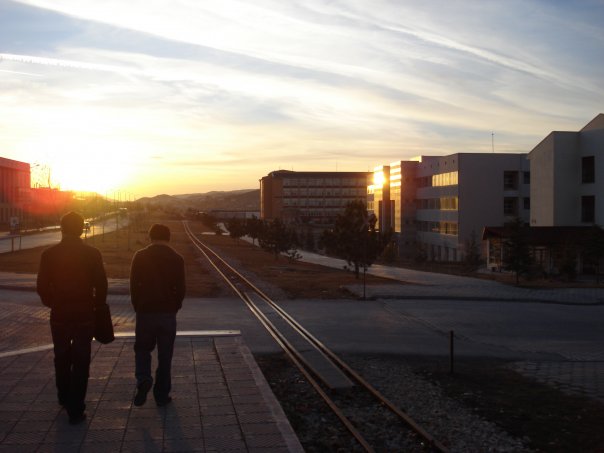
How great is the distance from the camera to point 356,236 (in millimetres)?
30078

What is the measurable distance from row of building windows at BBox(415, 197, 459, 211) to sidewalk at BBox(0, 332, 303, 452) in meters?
57.0

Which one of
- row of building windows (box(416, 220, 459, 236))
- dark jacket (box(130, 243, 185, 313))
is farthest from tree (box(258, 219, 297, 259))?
dark jacket (box(130, 243, 185, 313))

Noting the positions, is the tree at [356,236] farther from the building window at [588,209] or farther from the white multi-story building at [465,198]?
the white multi-story building at [465,198]

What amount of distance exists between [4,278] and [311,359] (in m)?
17.4

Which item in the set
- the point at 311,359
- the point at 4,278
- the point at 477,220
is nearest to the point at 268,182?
the point at 477,220

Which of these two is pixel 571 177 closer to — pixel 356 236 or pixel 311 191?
pixel 356 236

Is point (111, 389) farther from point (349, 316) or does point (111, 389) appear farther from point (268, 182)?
point (268, 182)

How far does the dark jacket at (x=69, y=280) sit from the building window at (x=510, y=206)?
60973mm

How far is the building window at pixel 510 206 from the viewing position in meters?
63.3

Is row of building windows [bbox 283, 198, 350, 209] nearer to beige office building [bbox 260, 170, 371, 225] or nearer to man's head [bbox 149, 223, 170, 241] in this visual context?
beige office building [bbox 260, 170, 371, 225]

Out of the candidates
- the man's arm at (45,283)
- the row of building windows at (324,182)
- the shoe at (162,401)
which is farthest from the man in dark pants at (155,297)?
the row of building windows at (324,182)

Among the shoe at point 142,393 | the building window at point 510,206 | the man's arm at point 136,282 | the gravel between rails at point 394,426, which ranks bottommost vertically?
the gravel between rails at point 394,426

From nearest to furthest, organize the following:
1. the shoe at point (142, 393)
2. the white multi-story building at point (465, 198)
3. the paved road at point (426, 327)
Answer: the shoe at point (142, 393)
the paved road at point (426, 327)
the white multi-story building at point (465, 198)

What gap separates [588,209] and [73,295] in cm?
4438
